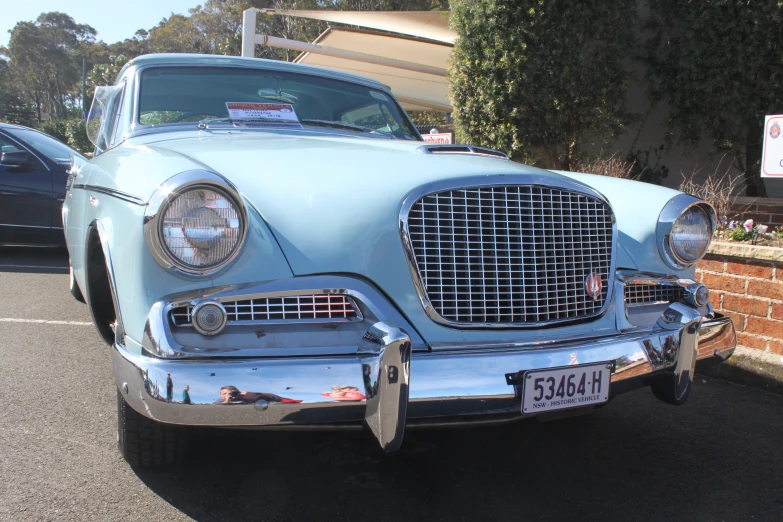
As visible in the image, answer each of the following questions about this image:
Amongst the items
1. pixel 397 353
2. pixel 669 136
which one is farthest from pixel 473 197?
pixel 669 136

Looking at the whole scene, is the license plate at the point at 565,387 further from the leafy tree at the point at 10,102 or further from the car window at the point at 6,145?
the leafy tree at the point at 10,102

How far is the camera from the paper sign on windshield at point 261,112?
3291 mm

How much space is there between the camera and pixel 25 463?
2.46 m

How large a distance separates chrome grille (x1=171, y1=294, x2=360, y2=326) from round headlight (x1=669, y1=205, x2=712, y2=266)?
1.51m

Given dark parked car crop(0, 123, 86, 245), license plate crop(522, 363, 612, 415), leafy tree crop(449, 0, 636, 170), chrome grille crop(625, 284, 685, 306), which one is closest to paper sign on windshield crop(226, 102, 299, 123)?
chrome grille crop(625, 284, 685, 306)

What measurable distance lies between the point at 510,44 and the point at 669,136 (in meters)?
2.04

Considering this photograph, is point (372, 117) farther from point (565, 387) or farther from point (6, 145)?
point (6, 145)

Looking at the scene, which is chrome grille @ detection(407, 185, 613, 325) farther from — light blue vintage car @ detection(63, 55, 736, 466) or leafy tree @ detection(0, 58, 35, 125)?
leafy tree @ detection(0, 58, 35, 125)

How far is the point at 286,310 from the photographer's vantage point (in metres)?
1.99

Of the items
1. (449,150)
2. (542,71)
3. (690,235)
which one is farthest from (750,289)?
(542,71)

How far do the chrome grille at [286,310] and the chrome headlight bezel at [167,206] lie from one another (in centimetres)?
11

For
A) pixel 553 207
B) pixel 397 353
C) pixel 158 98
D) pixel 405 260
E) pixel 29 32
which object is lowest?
pixel 397 353

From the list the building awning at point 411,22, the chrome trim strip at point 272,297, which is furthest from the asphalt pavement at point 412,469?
the building awning at point 411,22

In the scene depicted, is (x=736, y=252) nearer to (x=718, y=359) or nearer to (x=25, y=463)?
(x=718, y=359)
